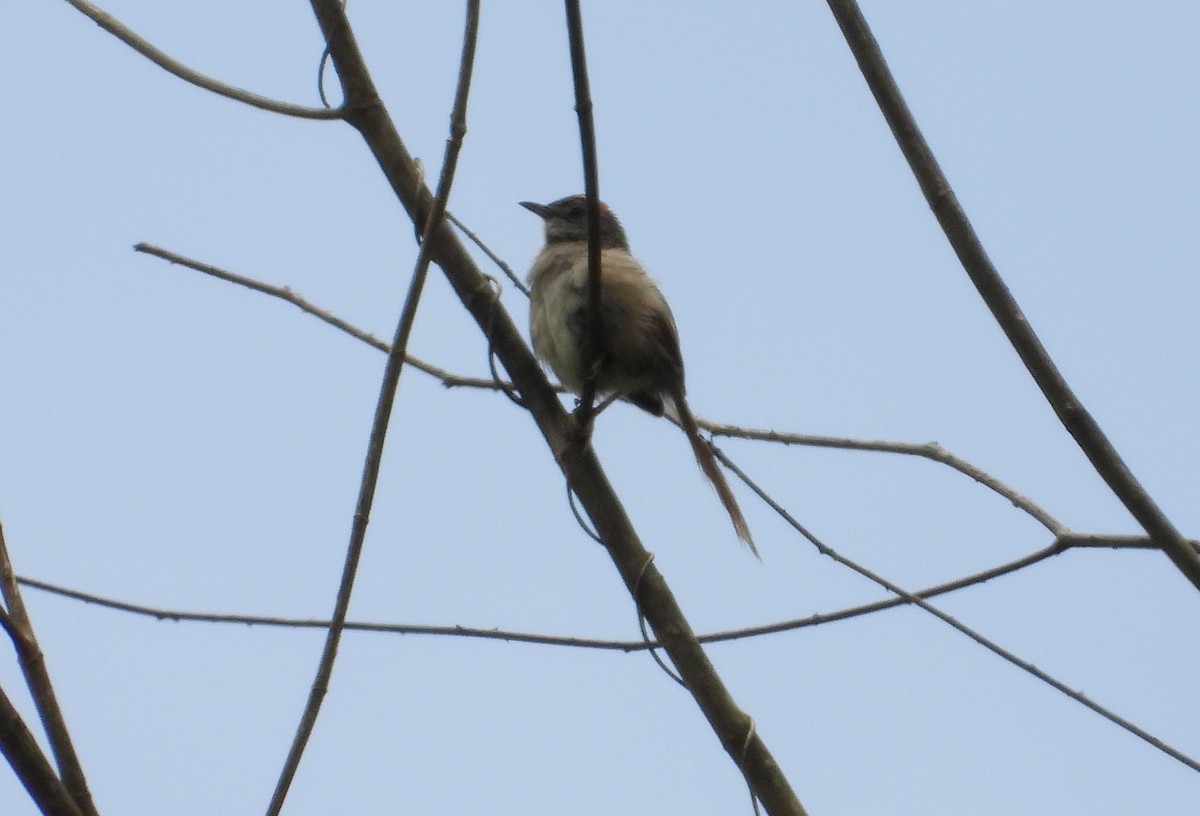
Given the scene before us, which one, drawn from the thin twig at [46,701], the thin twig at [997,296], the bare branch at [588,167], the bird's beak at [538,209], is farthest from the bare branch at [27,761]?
the bird's beak at [538,209]

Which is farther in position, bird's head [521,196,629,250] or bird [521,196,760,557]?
bird's head [521,196,629,250]

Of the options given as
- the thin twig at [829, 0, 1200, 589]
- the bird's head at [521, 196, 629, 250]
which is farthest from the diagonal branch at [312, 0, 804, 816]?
the bird's head at [521, 196, 629, 250]

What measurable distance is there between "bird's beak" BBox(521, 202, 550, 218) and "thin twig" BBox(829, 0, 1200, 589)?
3691 mm

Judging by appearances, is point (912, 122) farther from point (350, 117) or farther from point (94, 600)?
point (94, 600)

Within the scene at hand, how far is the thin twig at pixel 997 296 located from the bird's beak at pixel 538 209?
145 inches

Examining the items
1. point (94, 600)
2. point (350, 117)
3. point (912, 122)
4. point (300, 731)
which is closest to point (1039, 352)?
point (912, 122)

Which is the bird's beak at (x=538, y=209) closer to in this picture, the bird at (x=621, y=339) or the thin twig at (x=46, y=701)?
the bird at (x=621, y=339)

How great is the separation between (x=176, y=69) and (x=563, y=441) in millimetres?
1122

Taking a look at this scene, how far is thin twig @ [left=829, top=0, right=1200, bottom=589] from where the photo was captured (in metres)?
2.06

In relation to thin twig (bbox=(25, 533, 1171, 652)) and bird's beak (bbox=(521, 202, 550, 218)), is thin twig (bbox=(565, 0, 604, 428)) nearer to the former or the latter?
thin twig (bbox=(25, 533, 1171, 652))

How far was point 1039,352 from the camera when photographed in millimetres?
2092

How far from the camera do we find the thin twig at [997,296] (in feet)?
6.76

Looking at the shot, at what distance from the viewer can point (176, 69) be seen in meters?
2.86

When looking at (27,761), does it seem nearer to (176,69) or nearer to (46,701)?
(46,701)
